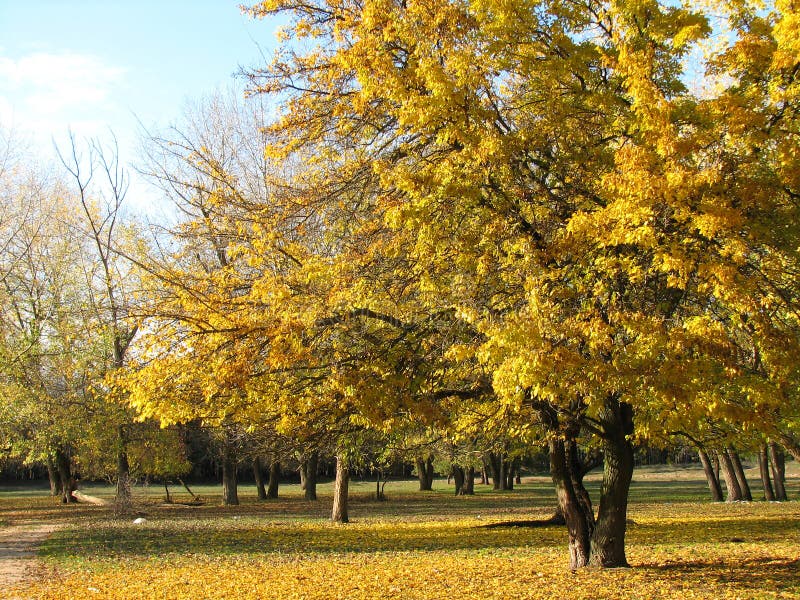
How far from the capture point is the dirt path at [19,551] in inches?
444

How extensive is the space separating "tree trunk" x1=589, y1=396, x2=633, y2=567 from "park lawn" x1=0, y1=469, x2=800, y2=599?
342mm

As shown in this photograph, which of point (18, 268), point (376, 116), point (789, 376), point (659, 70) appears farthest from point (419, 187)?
point (18, 268)

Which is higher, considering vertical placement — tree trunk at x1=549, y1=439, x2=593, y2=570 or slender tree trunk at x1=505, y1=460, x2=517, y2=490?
tree trunk at x1=549, y1=439, x2=593, y2=570

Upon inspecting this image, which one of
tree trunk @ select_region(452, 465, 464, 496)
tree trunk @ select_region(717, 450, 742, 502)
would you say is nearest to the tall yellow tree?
tree trunk @ select_region(717, 450, 742, 502)

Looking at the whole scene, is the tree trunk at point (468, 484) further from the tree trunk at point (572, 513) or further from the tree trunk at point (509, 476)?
the tree trunk at point (572, 513)

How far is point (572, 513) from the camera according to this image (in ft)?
36.5

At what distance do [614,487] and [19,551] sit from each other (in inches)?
497

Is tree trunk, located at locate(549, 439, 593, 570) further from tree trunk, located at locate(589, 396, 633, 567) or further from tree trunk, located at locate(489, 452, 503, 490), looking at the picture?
tree trunk, located at locate(489, 452, 503, 490)

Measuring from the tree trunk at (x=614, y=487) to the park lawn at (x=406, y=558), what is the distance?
1.12 feet

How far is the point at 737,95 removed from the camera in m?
7.48

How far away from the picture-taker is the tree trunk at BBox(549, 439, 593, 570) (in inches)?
434

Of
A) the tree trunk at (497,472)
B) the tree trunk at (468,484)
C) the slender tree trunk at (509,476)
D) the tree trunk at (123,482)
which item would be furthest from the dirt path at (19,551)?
the slender tree trunk at (509,476)

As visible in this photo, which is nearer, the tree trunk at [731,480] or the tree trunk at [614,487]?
the tree trunk at [614,487]

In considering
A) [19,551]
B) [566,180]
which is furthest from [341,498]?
[566,180]
